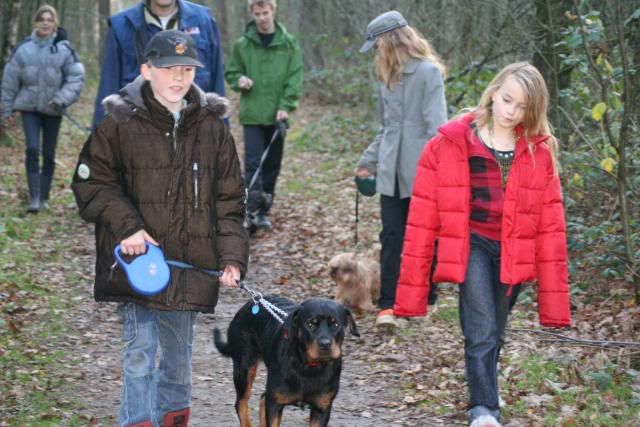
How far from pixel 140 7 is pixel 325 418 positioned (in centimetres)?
406

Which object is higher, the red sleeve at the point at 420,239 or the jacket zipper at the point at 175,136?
the jacket zipper at the point at 175,136

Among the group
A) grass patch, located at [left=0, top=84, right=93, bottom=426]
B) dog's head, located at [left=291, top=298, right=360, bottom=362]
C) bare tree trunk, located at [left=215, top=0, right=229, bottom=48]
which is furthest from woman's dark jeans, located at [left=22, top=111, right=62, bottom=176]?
bare tree trunk, located at [left=215, top=0, right=229, bottom=48]

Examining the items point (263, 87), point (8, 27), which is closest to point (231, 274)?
point (263, 87)

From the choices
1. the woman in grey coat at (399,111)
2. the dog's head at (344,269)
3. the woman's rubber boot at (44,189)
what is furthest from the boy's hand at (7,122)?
the woman in grey coat at (399,111)

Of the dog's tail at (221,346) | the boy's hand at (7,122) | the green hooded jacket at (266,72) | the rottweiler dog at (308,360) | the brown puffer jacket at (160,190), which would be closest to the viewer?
the brown puffer jacket at (160,190)

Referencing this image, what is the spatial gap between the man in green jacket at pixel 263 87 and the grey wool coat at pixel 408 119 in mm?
3468

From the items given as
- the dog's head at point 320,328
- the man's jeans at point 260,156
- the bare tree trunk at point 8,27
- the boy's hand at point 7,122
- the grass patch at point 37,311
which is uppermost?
the bare tree trunk at point 8,27

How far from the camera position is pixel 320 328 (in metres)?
4.77

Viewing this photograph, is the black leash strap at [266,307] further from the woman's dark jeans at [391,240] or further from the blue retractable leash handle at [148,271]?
the woman's dark jeans at [391,240]

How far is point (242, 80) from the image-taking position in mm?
10922

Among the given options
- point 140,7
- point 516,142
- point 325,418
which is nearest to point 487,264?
point 516,142

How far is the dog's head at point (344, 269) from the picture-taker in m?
8.20

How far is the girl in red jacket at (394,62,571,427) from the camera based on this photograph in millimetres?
5043

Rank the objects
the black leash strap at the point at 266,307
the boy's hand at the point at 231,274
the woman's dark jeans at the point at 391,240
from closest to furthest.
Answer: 1. the boy's hand at the point at 231,274
2. the black leash strap at the point at 266,307
3. the woman's dark jeans at the point at 391,240
